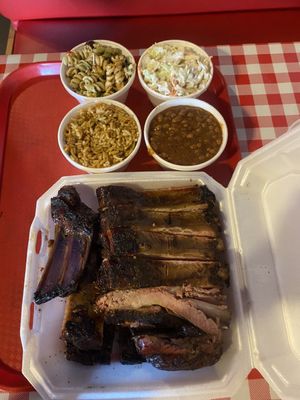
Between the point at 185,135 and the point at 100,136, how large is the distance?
473mm

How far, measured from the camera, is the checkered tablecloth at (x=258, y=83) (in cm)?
246

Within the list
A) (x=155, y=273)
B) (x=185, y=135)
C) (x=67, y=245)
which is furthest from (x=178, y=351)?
(x=185, y=135)

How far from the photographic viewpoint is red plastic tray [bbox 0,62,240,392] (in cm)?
193

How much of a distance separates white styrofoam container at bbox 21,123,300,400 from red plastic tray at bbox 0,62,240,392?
0.27 metres

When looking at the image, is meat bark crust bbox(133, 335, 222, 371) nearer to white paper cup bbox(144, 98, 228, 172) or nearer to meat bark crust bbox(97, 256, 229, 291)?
meat bark crust bbox(97, 256, 229, 291)

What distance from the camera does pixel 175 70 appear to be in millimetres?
2312

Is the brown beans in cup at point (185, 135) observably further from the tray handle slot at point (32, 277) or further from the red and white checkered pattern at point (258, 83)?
the tray handle slot at point (32, 277)

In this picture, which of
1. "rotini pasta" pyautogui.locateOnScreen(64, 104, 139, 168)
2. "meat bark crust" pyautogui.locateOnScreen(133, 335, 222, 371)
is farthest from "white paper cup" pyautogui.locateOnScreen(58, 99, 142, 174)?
"meat bark crust" pyautogui.locateOnScreen(133, 335, 222, 371)

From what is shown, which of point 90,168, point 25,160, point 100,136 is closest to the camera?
point 90,168

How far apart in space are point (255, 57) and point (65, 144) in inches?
58.3

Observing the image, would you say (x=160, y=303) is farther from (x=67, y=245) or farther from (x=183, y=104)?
(x=183, y=104)

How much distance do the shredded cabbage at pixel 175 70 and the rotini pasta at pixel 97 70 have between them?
0.13 m

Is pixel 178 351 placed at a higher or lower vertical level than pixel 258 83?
lower

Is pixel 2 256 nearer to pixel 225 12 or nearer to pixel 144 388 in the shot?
pixel 144 388
